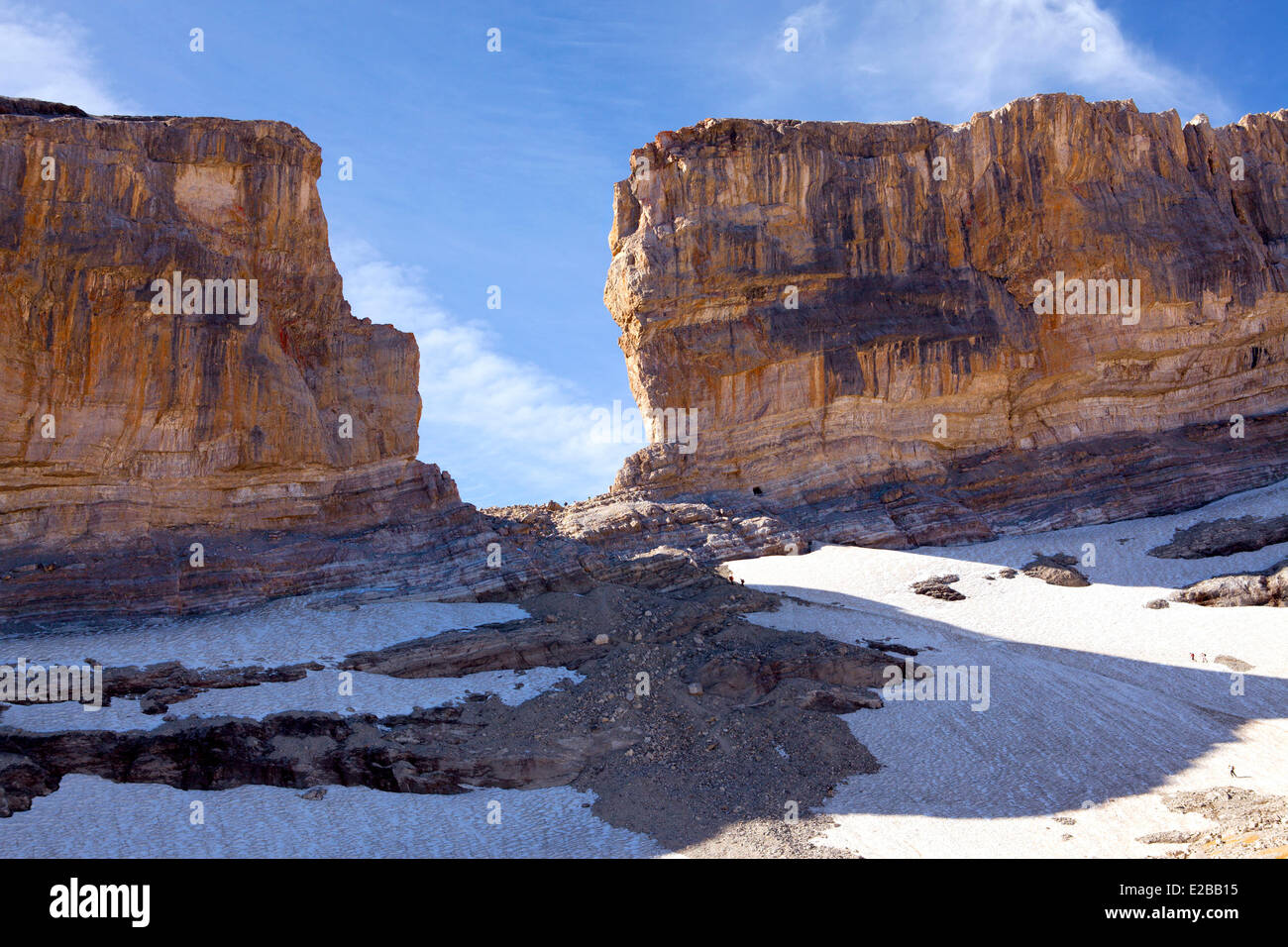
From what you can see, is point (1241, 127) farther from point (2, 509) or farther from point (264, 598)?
point (2, 509)

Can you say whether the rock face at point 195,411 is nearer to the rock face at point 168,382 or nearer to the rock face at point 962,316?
the rock face at point 168,382

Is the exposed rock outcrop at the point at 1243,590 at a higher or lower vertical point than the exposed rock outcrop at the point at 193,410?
lower

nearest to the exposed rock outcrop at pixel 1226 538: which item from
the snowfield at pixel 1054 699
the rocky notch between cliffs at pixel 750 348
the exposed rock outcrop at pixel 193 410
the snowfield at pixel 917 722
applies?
the snowfield at pixel 1054 699

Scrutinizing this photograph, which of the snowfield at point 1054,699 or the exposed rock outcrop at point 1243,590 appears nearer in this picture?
the snowfield at point 1054,699

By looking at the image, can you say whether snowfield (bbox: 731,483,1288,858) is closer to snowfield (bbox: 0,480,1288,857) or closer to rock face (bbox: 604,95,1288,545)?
snowfield (bbox: 0,480,1288,857)

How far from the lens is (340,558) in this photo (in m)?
29.0

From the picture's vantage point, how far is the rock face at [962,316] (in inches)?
1622

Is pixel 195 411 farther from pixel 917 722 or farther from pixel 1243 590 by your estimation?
pixel 1243 590

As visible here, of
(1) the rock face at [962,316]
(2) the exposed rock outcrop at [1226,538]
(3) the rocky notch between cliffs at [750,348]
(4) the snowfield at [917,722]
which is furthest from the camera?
(1) the rock face at [962,316]

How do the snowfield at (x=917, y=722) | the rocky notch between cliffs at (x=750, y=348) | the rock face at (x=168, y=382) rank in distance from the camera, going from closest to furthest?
the snowfield at (x=917, y=722) → the rock face at (x=168, y=382) → the rocky notch between cliffs at (x=750, y=348)

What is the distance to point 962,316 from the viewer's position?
143 ft

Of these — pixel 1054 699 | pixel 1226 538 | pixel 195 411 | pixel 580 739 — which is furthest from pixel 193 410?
pixel 1226 538

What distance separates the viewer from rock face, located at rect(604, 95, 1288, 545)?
135 ft
